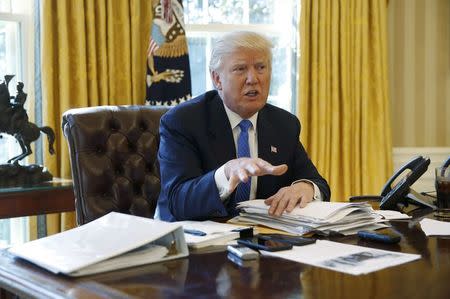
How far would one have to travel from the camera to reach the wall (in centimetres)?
457

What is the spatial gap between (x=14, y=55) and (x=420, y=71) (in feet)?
9.13

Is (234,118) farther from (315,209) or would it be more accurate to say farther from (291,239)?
(291,239)

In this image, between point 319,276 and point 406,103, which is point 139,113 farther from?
point 406,103

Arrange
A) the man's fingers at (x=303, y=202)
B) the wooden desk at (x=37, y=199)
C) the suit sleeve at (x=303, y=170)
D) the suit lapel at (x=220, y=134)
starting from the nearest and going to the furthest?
the man's fingers at (x=303, y=202) → the suit lapel at (x=220, y=134) → the suit sleeve at (x=303, y=170) → the wooden desk at (x=37, y=199)

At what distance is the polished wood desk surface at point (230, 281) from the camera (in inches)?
39.0

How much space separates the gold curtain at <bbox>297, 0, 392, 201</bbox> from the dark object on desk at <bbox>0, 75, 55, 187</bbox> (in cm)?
190

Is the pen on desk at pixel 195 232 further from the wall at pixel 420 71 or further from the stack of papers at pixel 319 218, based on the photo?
the wall at pixel 420 71

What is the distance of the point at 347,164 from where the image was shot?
4.30 metres

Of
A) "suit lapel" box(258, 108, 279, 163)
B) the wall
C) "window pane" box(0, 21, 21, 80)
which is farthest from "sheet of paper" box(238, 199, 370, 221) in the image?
the wall

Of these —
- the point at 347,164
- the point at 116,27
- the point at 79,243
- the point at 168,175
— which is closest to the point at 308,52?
the point at 347,164

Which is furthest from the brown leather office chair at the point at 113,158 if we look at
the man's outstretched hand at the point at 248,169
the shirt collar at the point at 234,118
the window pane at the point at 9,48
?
the window pane at the point at 9,48

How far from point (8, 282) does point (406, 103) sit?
154 inches

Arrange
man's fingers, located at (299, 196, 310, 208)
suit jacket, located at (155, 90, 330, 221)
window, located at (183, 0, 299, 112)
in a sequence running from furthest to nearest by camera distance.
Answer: window, located at (183, 0, 299, 112) → suit jacket, located at (155, 90, 330, 221) → man's fingers, located at (299, 196, 310, 208)

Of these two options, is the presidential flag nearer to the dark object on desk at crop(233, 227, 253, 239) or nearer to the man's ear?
the man's ear
